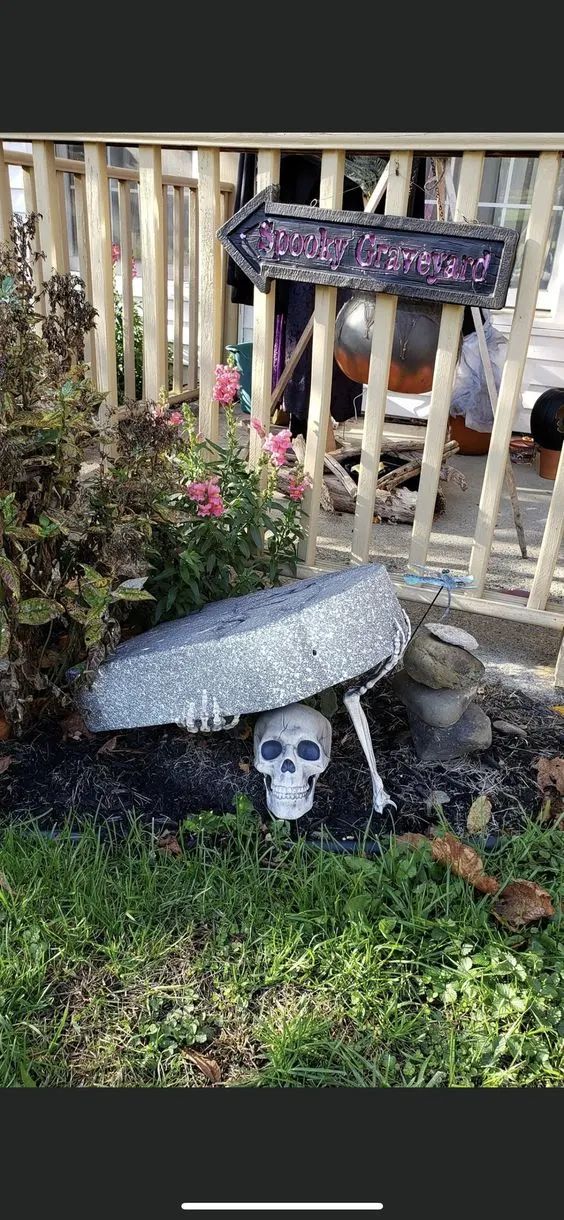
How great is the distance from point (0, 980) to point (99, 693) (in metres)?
0.86

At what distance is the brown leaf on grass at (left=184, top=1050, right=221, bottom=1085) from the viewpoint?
1805 millimetres

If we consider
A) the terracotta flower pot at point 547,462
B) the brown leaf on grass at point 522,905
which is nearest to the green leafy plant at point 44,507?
the brown leaf on grass at point 522,905

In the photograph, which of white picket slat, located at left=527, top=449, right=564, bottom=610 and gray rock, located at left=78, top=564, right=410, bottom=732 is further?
white picket slat, located at left=527, top=449, right=564, bottom=610

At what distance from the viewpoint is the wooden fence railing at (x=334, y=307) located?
271 centimetres

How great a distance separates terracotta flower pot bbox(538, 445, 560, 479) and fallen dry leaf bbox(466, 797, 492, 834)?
12.8ft

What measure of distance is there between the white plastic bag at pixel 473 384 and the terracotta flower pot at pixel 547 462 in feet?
1.41

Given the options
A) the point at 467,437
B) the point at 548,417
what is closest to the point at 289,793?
the point at 548,417

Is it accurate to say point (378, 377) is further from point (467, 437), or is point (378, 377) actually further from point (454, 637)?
point (467, 437)

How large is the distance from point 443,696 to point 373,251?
151 centimetres

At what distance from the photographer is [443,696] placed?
2.65 m

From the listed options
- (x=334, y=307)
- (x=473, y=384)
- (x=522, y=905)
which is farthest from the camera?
(x=473, y=384)

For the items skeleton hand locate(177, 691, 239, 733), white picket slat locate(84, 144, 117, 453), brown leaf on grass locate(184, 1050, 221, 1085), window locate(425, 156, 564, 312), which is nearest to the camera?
brown leaf on grass locate(184, 1050, 221, 1085)

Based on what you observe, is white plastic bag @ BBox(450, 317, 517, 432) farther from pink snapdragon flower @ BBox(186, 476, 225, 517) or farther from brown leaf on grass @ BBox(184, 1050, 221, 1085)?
brown leaf on grass @ BBox(184, 1050, 221, 1085)

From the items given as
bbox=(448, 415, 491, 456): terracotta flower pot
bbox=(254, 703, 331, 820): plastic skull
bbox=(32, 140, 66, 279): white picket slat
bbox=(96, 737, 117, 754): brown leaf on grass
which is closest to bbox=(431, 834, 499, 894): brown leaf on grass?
bbox=(254, 703, 331, 820): plastic skull
